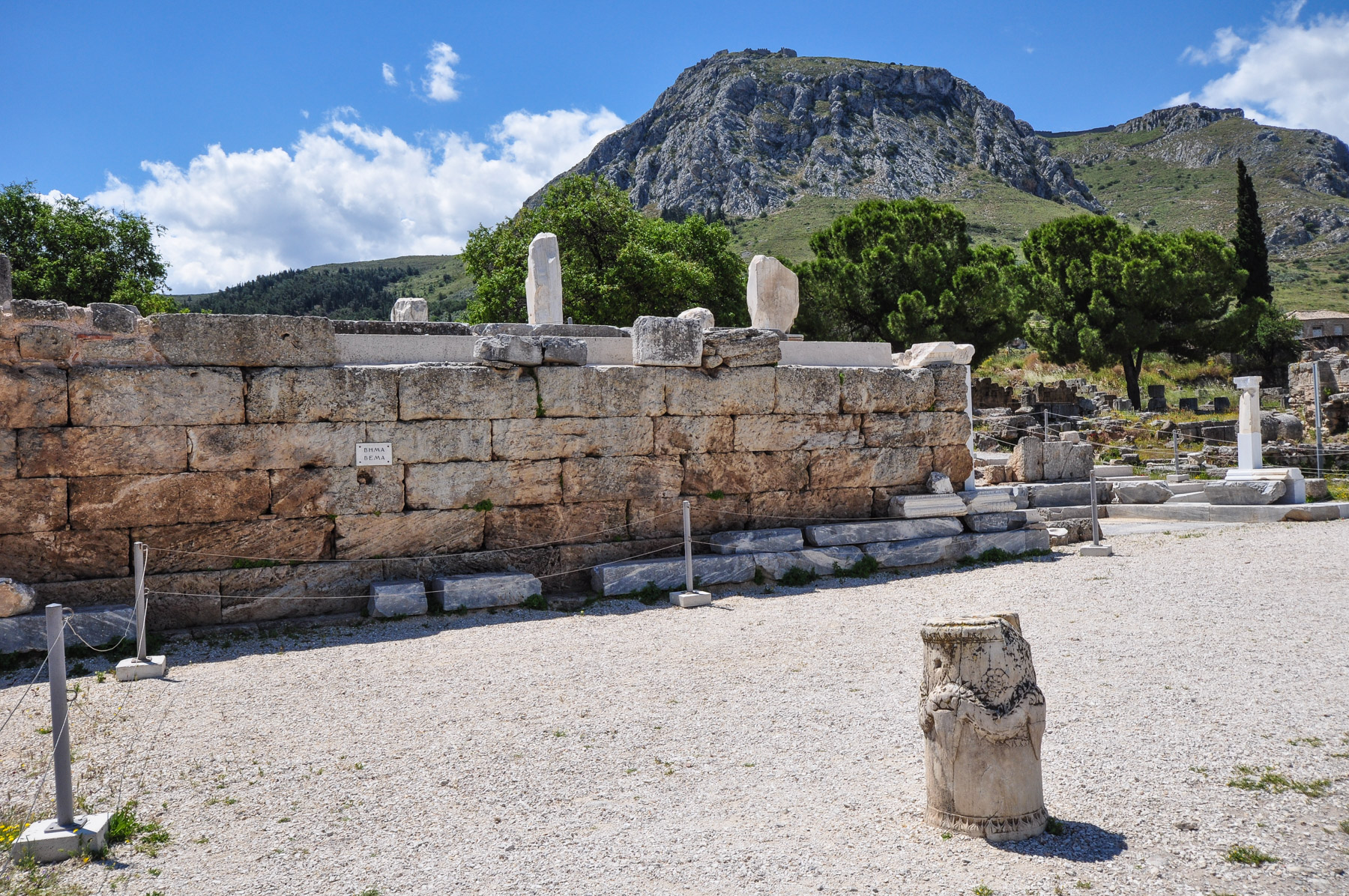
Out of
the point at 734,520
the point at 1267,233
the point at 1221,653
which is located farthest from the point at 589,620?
the point at 1267,233

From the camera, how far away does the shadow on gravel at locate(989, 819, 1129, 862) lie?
3.62 metres

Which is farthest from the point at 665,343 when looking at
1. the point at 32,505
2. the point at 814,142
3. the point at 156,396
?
the point at 814,142

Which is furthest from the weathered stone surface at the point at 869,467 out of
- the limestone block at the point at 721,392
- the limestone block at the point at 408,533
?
the limestone block at the point at 408,533

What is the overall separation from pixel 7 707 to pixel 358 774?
2931mm

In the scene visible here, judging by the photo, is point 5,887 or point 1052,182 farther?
point 1052,182

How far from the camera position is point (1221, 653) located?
21.5 ft

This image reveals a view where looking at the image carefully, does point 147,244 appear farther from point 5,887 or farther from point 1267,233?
point 1267,233

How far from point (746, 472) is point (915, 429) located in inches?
94.7

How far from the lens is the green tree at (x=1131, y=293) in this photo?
34.2 metres

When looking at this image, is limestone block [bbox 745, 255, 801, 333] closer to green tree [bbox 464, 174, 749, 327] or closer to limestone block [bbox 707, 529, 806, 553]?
limestone block [bbox 707, 529, 806, 553]

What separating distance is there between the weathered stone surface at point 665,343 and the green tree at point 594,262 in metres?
16.2

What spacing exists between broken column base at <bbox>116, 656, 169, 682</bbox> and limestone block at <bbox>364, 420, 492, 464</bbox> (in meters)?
2.81

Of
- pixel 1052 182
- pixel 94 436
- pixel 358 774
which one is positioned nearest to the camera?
pixel 358 774

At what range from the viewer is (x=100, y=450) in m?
7.90
